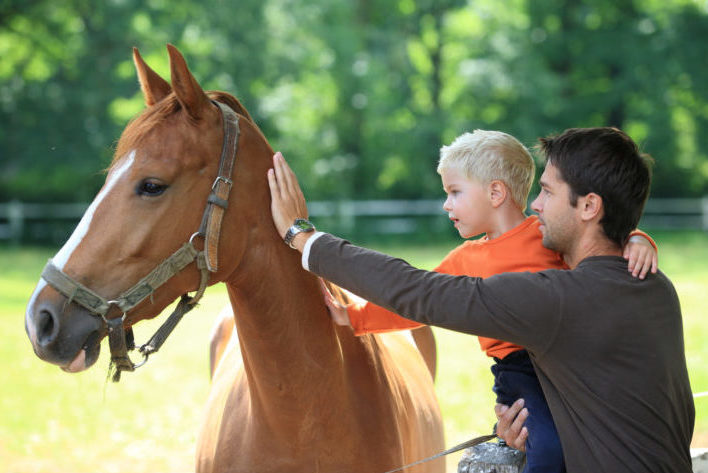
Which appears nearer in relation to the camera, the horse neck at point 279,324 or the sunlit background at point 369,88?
the horse neck at point 279,324

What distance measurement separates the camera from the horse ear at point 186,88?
6.82 feet

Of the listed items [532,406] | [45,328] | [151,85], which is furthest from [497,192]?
[45,328]

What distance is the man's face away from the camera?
1979 millimetres

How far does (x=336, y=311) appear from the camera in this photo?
2.43m

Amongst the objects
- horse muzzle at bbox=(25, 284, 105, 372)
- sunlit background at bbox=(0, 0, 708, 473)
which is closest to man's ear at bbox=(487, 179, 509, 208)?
horse muzzle at bbox=(25, 284, 105, 372)

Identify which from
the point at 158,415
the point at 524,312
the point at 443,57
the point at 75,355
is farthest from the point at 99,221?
the point at 443,57

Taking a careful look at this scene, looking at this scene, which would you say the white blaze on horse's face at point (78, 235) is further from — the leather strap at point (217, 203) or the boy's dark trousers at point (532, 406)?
the boy's dark trousers at point (532, 406)

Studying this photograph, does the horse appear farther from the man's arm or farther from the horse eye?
the man's arm

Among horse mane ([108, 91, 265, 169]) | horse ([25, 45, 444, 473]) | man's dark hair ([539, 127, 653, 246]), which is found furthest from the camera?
horse mane ([108, 91, 265, 169])

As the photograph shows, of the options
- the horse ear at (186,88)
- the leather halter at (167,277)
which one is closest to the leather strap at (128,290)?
the leather halter at (167,277)

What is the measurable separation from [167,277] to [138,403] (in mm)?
5372

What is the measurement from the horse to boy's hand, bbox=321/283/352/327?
0.09 ft

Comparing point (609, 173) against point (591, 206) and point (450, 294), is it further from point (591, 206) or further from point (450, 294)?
point (450, 294)

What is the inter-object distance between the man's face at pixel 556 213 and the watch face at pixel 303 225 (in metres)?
0.68
